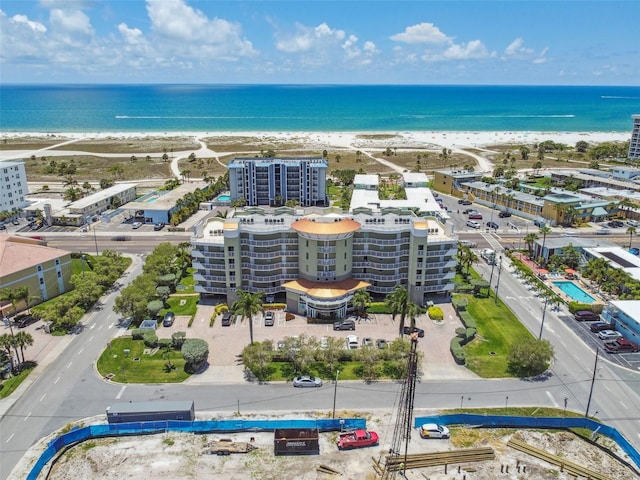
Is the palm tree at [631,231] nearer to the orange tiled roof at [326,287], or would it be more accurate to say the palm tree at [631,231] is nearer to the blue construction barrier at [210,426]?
the orange tiled roof at [326,287]

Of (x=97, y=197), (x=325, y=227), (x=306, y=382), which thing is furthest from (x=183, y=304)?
(x=97, y=197)

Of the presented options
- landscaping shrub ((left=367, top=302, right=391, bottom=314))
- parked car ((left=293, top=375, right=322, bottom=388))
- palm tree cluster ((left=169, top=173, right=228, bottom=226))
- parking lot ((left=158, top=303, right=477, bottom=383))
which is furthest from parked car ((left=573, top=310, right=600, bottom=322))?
palm tree cluster ((left=169, top=173, right=228, bottom=226))

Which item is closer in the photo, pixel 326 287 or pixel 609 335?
pixel 609 335

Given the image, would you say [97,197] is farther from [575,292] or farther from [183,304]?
[575,292]

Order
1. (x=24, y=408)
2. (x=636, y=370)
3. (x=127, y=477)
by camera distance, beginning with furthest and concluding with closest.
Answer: (x=636, y=370)
(x=24, y=408)
(x=127, y=477)

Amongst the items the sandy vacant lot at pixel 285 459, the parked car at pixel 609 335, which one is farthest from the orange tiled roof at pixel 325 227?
the parked car at pixel 609 335

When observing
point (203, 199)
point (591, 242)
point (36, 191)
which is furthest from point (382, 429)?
point (36, 191)

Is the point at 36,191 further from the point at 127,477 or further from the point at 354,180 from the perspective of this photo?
the point at 127,477
